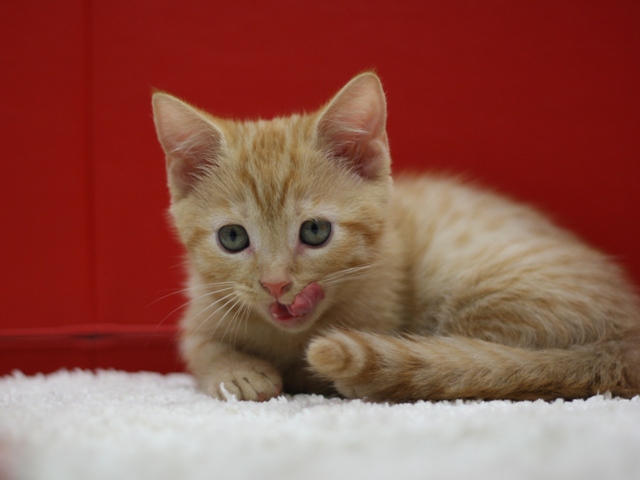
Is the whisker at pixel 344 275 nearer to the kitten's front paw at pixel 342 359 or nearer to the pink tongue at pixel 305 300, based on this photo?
the pink tongue at pixel 305 300

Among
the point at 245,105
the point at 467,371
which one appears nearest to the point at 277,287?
the point at 467,371

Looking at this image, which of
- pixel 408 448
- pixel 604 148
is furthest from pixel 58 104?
pixel 604 148

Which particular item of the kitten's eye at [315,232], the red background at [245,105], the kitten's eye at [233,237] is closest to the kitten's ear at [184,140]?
the kitten's eye at [233,237]

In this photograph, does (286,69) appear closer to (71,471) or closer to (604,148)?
(604,148)

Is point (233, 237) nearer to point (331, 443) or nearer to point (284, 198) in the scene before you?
point (284, 198)

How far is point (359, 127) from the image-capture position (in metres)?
1.37

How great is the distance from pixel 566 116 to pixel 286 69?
2.90 ft

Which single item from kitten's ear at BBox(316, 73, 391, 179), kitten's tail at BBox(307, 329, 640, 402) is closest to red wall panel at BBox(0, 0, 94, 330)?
kitten's ear at BBox(316, 73, 391, 179)

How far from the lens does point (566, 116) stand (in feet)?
6.16

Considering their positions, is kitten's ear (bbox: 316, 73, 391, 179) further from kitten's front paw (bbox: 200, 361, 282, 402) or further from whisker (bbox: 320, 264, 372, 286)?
kitten's front paw (bbox: 200, 361, 282, 402)

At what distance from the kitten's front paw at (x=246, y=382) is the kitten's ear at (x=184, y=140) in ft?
1.44

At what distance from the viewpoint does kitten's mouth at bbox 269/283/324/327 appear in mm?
1250

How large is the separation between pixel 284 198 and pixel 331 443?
62cm

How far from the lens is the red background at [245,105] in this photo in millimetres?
1820
